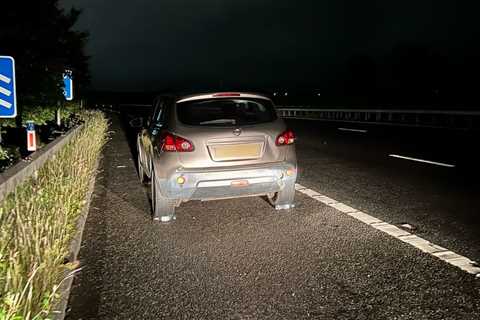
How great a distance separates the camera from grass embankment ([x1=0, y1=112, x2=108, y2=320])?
281 cm

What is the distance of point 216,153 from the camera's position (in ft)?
17.3

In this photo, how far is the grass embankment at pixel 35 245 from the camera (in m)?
2.81

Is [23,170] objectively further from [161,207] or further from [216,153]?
[216,153]

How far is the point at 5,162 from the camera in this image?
Answer: 8531 millimetres

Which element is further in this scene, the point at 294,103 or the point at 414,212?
the point at 294,103

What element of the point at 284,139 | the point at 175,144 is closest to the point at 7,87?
the point at 175,144

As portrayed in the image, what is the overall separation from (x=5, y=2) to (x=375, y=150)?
10.4m

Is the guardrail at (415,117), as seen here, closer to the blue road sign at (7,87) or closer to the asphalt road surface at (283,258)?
the asphalt road surface at (283,258)

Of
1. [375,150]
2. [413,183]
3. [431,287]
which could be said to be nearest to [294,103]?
[375,150]

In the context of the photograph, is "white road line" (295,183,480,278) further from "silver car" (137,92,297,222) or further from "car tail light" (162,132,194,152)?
"car tail light" (162,132,194,152)

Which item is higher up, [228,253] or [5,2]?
[5,2]

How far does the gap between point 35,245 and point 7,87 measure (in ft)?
12.4

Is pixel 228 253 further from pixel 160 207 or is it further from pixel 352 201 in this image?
pixel 352 201

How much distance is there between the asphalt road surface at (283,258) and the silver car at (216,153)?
1.52 feet
